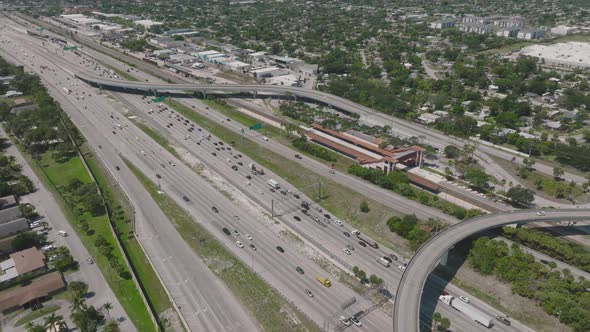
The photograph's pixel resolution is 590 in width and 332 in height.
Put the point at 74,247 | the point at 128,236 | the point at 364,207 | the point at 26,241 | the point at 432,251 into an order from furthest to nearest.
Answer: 1. the point at 364,207
2. the point at 128,236
3. the point at 74,247
4. the point at 26,241
5. the point at 432,251

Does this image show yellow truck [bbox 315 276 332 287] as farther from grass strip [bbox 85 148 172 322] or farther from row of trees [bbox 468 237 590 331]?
row of trees [bbox 468 237 590 331]

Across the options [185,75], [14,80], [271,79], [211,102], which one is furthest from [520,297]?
[14,80]

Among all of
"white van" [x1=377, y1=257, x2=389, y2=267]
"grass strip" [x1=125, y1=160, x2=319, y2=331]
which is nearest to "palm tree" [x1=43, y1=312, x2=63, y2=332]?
"grass strip" [x1=125, y1=160, x2=319, y2=331]

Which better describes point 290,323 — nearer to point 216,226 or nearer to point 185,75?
point 216,226

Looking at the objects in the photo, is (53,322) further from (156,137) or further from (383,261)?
(156,137)

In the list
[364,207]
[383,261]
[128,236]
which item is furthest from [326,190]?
[128,236]

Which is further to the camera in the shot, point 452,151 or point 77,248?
point 452,151

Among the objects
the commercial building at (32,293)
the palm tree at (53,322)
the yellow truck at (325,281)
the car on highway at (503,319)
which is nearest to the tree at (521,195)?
the car on highway at (503,319)
